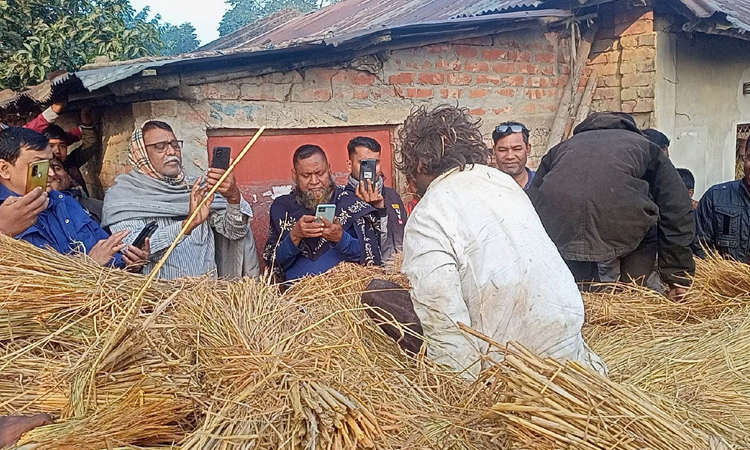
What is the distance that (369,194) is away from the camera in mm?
3916

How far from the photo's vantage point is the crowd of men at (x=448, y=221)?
200cm

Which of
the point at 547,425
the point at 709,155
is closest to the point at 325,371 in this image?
the point at 547,425

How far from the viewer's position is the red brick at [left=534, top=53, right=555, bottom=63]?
5.69 m

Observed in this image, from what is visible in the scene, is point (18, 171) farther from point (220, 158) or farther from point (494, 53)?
point (494, 53)

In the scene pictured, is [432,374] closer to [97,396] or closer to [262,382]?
[262,382]

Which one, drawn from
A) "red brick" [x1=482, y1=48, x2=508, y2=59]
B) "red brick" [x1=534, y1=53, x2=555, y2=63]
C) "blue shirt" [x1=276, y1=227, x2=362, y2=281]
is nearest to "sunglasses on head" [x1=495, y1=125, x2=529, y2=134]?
"red brick" [x1=482, y1=48, x2=508, y2=59]

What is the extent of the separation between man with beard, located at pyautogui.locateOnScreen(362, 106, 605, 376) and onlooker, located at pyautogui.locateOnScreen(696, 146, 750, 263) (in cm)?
240

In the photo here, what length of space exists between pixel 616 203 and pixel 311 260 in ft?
5.47

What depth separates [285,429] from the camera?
57.5 inches

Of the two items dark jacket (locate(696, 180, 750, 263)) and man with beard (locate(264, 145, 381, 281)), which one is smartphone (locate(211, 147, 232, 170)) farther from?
dark jacket (locate(696, 180, 750, 263))

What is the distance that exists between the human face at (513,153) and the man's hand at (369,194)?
3.10 feet

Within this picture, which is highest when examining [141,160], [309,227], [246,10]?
[246,10]

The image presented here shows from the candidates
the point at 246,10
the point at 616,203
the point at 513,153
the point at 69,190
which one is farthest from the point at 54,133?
the point at 246,10

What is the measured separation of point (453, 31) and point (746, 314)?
9.54 ft
